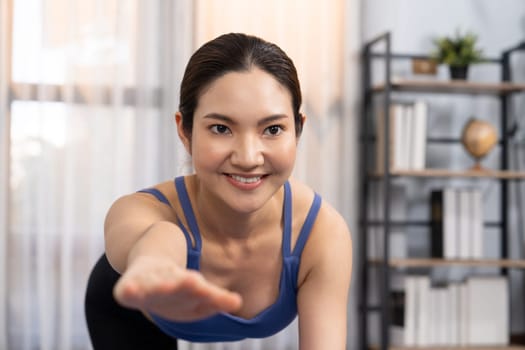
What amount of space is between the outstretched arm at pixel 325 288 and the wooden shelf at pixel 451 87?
1909 mm

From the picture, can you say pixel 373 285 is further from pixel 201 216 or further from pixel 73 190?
pixel 201 216

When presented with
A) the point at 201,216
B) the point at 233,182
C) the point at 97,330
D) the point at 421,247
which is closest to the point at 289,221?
the point at 201,216

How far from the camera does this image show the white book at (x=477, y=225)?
3490 millimetres

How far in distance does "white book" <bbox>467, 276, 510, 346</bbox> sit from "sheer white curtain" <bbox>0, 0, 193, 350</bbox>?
1468 mm

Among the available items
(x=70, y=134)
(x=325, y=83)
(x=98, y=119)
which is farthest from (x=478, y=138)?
(x=70, y=134)

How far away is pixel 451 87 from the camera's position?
11.6ft

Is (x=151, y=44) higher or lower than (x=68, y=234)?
higher

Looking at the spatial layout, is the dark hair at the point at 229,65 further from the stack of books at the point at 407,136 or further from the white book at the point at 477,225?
the white book at the point at 477,225

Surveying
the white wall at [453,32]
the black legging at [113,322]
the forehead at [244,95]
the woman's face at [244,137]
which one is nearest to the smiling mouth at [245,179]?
the woman's face at [244,137]

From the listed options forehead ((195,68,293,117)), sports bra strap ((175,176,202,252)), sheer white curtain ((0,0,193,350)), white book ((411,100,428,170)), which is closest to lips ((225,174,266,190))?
forehead ((195,68,293,117))

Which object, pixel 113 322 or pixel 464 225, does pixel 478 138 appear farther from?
pixel 113 322

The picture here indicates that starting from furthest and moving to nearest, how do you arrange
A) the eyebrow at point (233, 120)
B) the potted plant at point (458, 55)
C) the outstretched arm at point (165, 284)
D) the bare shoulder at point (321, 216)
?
the potted plant at point (458, 55) < the bare shoulder at point (321, 216) < the eyebrow at point (233, 120) < the outstretched arm at point (165, 284)

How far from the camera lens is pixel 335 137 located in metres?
3.62

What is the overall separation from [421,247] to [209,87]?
2604 millimetres
